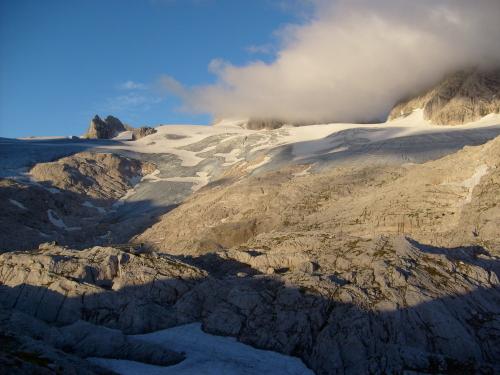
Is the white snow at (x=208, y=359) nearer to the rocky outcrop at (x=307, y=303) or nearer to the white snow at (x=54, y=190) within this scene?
the rocky outcrop at (x=307, y=303)

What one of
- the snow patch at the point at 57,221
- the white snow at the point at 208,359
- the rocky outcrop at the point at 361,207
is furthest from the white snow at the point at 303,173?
the white snow at the point at 208,359

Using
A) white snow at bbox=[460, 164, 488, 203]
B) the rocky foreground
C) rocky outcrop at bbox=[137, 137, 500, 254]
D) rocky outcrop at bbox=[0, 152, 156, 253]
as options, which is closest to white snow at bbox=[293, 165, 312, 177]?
rocky outcrop at bbox=[137, 137, 500, 254]

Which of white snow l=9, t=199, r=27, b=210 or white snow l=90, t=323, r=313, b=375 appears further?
white snow l=9, t=199, r=27, b=210

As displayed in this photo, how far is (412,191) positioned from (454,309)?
1568 inches

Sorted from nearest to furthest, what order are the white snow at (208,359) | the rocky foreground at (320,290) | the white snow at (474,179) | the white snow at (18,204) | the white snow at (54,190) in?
1. the white snow at (208,359)
2. the rocky foreground at (320,290)
3. the white snow at (474,179)
4. the white snow at (18,204)
5. the white snow at (54,190)

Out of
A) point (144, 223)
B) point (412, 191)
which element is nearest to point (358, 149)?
point (144, 223)

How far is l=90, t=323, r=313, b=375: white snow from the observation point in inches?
1677

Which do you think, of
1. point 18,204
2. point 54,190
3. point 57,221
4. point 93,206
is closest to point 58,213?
point 57,221

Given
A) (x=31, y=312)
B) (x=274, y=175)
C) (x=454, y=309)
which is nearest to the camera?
(x=454, y=309)

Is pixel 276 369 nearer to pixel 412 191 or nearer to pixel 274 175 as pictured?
pixel 412 191

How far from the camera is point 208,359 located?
45.2 meters

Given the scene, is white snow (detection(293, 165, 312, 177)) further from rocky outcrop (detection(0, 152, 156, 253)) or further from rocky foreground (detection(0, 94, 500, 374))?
rocky outcrop (detection(0, 152, 156, 253))

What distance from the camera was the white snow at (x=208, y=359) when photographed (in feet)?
140

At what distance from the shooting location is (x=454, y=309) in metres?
51.4
